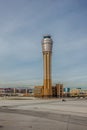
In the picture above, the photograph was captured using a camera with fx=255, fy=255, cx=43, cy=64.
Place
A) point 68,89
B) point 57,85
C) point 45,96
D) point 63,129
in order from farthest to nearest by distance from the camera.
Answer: point 68,89, point 57,85, point 45,96, point 63,129

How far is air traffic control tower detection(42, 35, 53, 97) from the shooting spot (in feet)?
397

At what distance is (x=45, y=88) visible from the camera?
12131cm

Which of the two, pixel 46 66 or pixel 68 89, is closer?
pixel 46 66

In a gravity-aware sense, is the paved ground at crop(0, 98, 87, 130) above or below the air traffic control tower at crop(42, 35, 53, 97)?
below

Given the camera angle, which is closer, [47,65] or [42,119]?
[42,119]

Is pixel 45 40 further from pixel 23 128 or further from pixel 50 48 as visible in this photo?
pixel 23 128

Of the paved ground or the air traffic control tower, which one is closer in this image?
the paved ground

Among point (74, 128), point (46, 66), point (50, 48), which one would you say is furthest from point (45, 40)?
point (74, 128)

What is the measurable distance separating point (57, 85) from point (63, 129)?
10814 centimetres

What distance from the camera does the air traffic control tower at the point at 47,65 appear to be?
12094 cm

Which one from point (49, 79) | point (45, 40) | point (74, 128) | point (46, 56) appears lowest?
point (74, 128)

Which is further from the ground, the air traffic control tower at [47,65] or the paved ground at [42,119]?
the air traffic control tower at [47,65]

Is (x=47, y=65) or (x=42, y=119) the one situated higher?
(x=47, y=65)

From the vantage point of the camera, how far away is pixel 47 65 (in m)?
122
